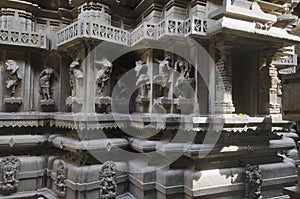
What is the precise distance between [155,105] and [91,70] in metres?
1.90

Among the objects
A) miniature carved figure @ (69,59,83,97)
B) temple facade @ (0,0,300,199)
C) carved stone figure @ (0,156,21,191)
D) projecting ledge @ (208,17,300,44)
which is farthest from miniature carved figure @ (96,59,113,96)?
carved stone figure @ (0,156,21,191)

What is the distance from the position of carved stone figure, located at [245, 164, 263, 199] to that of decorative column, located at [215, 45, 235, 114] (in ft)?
5.00

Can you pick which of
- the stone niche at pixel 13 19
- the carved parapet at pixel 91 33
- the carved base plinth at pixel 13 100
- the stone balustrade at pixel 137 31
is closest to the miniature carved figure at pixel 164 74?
the stone balustrade at pixel 137 31

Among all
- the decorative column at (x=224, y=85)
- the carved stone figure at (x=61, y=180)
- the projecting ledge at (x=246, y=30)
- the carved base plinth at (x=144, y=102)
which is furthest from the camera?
the carved base plinth at (x=144, y=102)

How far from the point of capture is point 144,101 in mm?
6352

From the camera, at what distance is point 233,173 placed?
546cm

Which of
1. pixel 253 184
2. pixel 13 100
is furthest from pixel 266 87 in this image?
pixel 13 100

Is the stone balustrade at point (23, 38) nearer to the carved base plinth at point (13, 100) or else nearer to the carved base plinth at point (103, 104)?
the carved base plinth at point (13, 100)

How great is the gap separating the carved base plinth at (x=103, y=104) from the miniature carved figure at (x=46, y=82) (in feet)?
6.42

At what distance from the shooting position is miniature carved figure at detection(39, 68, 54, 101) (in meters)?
7.09

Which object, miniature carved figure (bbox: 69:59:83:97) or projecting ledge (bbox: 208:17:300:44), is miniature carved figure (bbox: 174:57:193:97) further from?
miniature carved figure (bbox: 69:59:83:97)

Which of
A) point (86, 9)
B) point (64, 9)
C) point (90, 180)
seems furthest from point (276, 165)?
point (64, 9)

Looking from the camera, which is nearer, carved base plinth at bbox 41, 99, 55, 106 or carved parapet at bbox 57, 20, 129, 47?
carved parapet at bbox 57, 20, 129, 47

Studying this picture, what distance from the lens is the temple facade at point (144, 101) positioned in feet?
17.3
